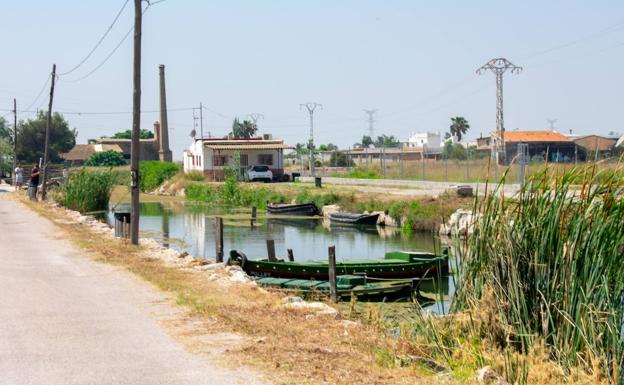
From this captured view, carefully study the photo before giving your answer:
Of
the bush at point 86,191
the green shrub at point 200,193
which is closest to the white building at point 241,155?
the green shrub at point 200,193

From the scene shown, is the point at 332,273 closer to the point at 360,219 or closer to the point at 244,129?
the point at 360,219

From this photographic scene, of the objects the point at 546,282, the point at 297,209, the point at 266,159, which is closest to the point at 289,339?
the point at 546,282

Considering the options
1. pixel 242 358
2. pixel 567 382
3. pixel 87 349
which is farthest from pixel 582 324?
pixel 87 349

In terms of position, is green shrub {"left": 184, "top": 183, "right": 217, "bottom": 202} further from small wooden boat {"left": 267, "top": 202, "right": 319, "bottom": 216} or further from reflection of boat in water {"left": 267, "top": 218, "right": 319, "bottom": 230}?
reflection of boat in water {"left": 267, "top": 218, "right": 319, "bottom": 230}

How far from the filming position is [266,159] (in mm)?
83062

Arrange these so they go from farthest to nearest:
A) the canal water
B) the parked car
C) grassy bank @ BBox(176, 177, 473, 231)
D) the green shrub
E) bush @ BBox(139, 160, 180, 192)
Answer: bush @ BBox(139, 160, 180, 192), the parked car, the green shrub, grassy bank @ BBox(176, 177, 473, 231), the canal water

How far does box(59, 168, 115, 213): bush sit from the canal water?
1325mm

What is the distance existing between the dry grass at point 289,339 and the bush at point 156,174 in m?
70.2

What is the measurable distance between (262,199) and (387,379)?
5429 centimetres

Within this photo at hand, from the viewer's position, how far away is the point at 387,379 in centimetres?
963

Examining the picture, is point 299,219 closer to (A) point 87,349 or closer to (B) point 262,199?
(B) point 262,199

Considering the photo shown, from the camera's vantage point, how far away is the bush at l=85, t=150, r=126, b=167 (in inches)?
4462

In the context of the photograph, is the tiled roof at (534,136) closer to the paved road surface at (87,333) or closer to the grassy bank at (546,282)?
the paved road surface at (87,333)

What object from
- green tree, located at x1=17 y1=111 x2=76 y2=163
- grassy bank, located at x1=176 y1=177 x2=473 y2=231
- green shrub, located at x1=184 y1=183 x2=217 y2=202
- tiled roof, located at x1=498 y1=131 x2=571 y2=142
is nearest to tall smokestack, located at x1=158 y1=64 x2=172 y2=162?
green tree, located at x1=17 y1=111 x2=76 y2=163
